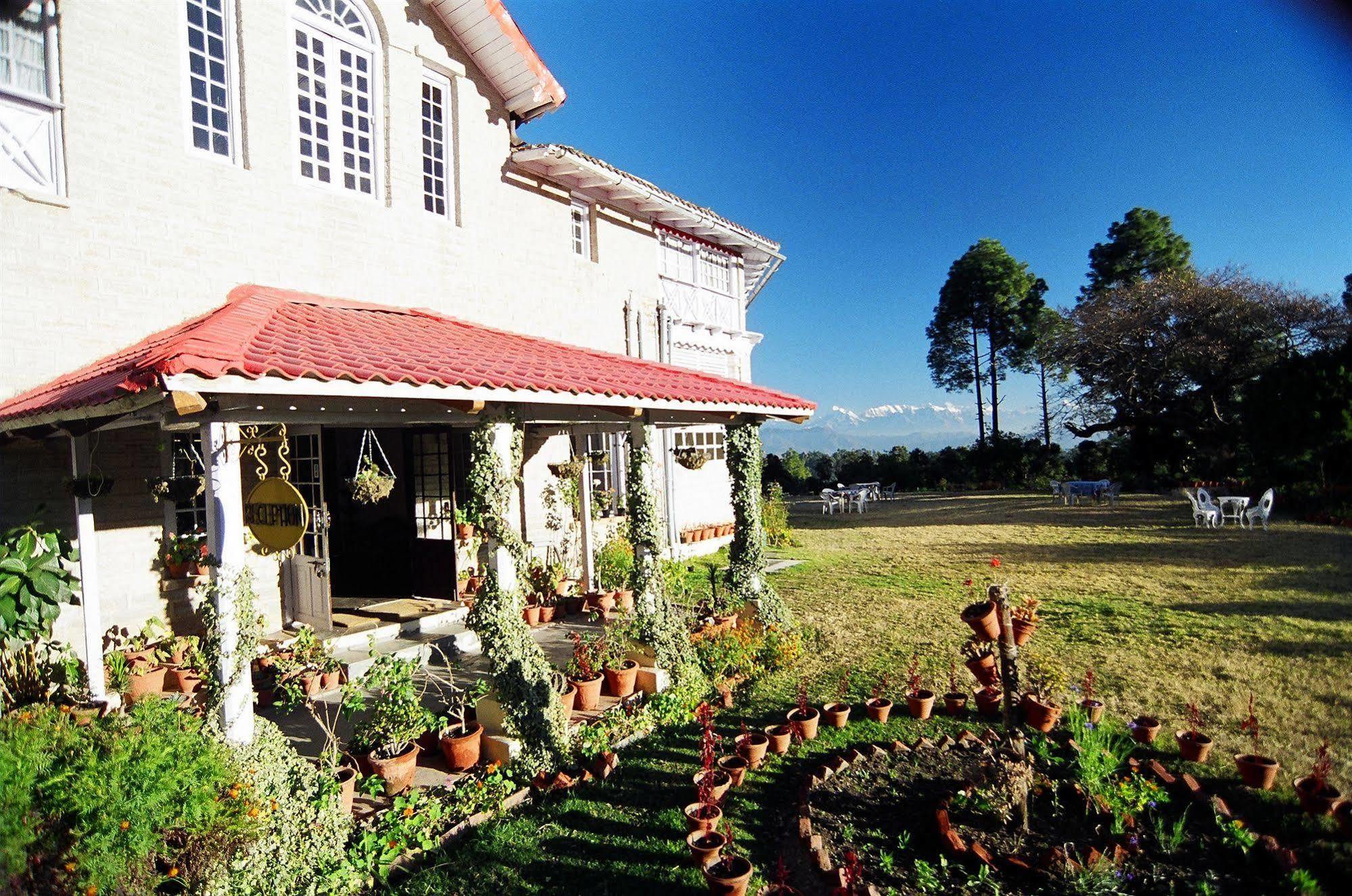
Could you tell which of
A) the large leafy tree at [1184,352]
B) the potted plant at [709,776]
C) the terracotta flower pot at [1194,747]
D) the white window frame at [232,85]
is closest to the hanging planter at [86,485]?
the white window frame at [232,85]

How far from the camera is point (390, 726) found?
5.34 meters

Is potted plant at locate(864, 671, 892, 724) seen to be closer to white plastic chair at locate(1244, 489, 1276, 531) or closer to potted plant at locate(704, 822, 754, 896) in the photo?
potted plant at locate(704, 822, 754, 896)

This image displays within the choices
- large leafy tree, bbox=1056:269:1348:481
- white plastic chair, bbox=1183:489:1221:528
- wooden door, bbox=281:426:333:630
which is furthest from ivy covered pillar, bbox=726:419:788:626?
large leafy tree, bbox=1056:269:1348:481

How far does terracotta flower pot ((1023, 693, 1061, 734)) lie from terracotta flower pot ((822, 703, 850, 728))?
1517 mm

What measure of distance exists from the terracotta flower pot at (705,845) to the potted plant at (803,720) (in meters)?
1.86

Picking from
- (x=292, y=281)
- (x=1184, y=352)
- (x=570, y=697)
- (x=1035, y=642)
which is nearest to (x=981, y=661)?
(x=1035, y=642)

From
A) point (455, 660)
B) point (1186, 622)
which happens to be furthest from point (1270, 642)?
point (455, 660)

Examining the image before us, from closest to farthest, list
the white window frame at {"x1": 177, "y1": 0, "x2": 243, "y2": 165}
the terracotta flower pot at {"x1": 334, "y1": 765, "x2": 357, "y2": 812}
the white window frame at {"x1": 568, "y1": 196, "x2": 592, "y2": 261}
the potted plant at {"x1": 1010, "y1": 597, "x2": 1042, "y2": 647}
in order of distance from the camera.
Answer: the terracotta flower pot at {"x1": 334, "y1": 765, "x2": 357, "y2": 812} < the potted plant at {"x1": 1010, "y1": 597, "x2": 1042, "y2": 647} < the white window frame at {"x1": 177, "y1": 0, "x2": 243, "y2": 165} < the white window frame at {"x1": 568, "y1": 196, "x2": 592, "y2": 261}

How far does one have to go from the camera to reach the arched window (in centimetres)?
895

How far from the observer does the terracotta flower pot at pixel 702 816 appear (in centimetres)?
446

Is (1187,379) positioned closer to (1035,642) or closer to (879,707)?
(1035,642)

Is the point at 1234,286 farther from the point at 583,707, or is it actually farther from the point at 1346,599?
the point at 583,707

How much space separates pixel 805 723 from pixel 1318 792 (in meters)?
3.42

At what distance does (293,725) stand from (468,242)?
23.3 ft
